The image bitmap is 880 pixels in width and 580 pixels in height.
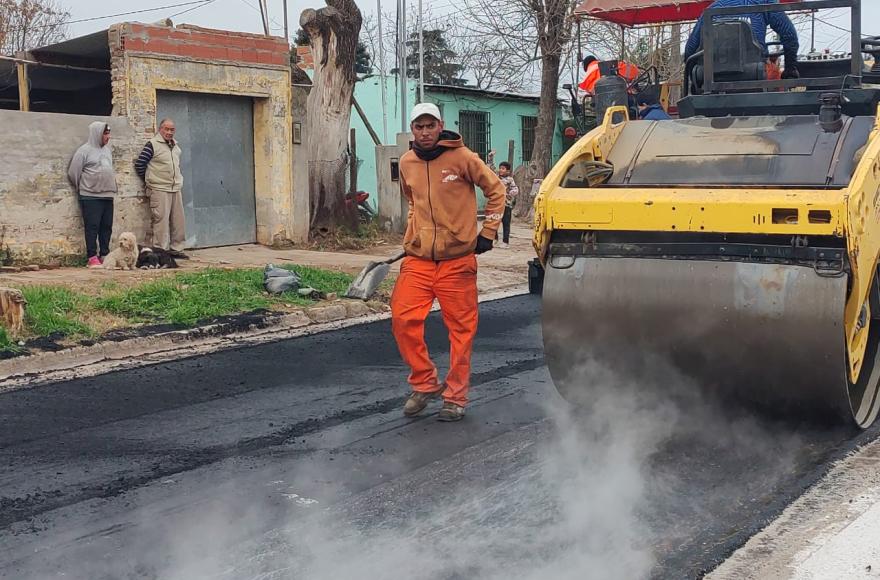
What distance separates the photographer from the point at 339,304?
33.5ft

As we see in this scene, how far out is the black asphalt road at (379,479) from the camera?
3928mm

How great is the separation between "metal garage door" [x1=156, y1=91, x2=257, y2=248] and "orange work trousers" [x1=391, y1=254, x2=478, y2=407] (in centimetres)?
809

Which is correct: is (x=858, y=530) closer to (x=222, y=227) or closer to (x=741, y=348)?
(x=741, y=348)

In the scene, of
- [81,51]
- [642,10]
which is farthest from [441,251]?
[81,51]

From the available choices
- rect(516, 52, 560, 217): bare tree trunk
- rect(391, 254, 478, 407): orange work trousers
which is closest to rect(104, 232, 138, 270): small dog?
rect(391, 254, 478, 407): orange work trousers

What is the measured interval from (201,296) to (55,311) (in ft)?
4.68

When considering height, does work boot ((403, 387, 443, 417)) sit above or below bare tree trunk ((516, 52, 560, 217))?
below

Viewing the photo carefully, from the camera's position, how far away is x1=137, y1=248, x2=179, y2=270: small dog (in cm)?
1166

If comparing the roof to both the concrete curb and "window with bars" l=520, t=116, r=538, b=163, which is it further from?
"window with bars" l=520, t=116, r=538, b=163

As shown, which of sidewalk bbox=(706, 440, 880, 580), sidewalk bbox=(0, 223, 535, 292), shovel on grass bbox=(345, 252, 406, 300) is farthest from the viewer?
sidewalk bbox=(0, 223, 535, 292)

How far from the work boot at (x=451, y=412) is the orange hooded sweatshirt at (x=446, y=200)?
0.83m

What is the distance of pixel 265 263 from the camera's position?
41.3ft

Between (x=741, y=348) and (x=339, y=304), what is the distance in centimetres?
571

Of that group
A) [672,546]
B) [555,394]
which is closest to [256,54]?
[555,394]
